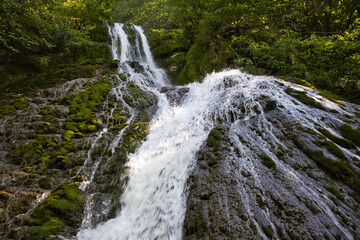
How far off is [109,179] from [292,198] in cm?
448

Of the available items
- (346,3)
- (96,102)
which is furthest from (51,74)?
(346,3)

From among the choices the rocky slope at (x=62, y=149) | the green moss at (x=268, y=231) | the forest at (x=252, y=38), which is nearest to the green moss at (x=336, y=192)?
the green moss at (x=268, y=231)

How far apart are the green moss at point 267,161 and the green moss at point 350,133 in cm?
188

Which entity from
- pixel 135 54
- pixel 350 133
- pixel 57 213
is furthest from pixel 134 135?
pixel 135 54

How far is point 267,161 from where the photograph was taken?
3.18 metres

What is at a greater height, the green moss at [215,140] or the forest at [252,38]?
the forest at [252,38]

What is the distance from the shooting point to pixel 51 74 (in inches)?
379

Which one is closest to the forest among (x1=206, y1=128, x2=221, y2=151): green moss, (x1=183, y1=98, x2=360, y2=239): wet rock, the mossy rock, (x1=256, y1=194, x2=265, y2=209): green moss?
(x1=183, y1=98, x2=360, y2=239): wet rock

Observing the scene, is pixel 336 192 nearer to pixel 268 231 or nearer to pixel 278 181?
pixel 278 181

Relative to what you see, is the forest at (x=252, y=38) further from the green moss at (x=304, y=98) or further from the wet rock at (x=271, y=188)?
the wet rock at (x=271, y=188)

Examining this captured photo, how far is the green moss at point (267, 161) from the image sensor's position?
3103mm

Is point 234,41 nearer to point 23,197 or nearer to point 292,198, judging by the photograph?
point 292,198

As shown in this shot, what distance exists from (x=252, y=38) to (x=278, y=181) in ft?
29.4

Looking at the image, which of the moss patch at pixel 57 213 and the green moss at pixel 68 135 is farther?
the green moss at pixel 68 135
